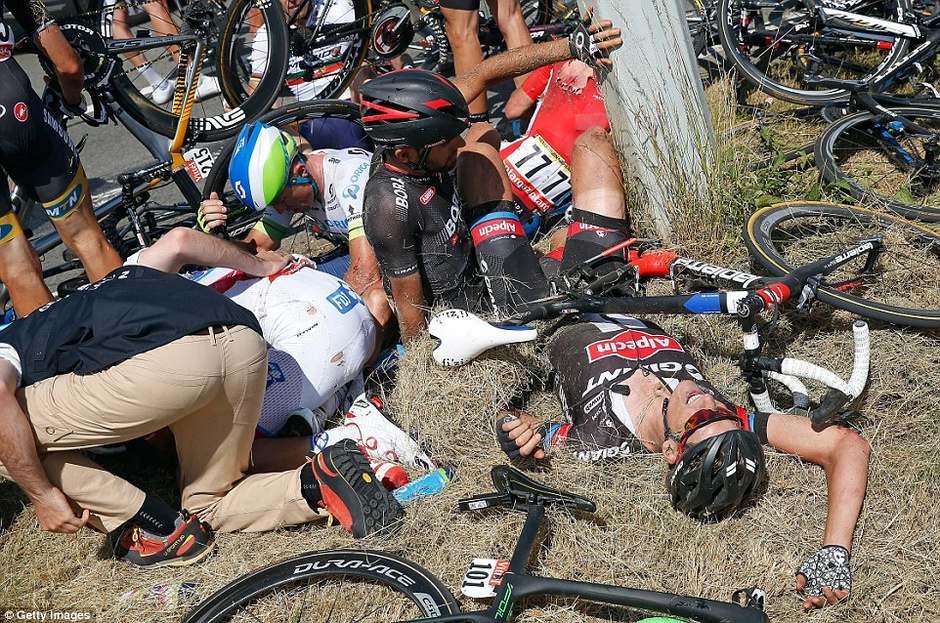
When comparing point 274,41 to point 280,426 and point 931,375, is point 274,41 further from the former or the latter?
point 931,375

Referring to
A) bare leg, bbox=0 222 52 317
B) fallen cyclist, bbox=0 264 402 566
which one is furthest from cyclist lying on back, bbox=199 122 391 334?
fallen cyclist, bbox=0 264 402 566

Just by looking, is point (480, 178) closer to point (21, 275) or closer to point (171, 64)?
point (21, 275)

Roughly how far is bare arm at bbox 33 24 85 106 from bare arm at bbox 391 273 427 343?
2695mm

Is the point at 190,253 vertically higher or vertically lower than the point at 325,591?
higher

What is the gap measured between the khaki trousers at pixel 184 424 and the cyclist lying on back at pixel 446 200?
0.94m

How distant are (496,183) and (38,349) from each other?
2407 millimetres

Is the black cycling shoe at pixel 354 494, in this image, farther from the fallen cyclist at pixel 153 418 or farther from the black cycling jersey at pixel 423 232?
the black cycling jersey at pixel 423 232

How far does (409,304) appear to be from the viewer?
4.45 metres

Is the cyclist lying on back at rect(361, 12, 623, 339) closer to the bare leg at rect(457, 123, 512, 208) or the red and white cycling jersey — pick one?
the bare leg at rect(457, 123, 512, 208)

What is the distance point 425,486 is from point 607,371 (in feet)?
3.16

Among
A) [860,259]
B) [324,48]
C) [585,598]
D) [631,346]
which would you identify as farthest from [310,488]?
[324,48]

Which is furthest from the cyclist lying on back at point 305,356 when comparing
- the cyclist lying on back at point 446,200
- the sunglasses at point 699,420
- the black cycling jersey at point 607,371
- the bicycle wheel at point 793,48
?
the bicycle wheel at point 793,48

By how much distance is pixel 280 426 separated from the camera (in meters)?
4.45

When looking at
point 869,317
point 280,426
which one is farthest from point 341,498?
point 869,317
